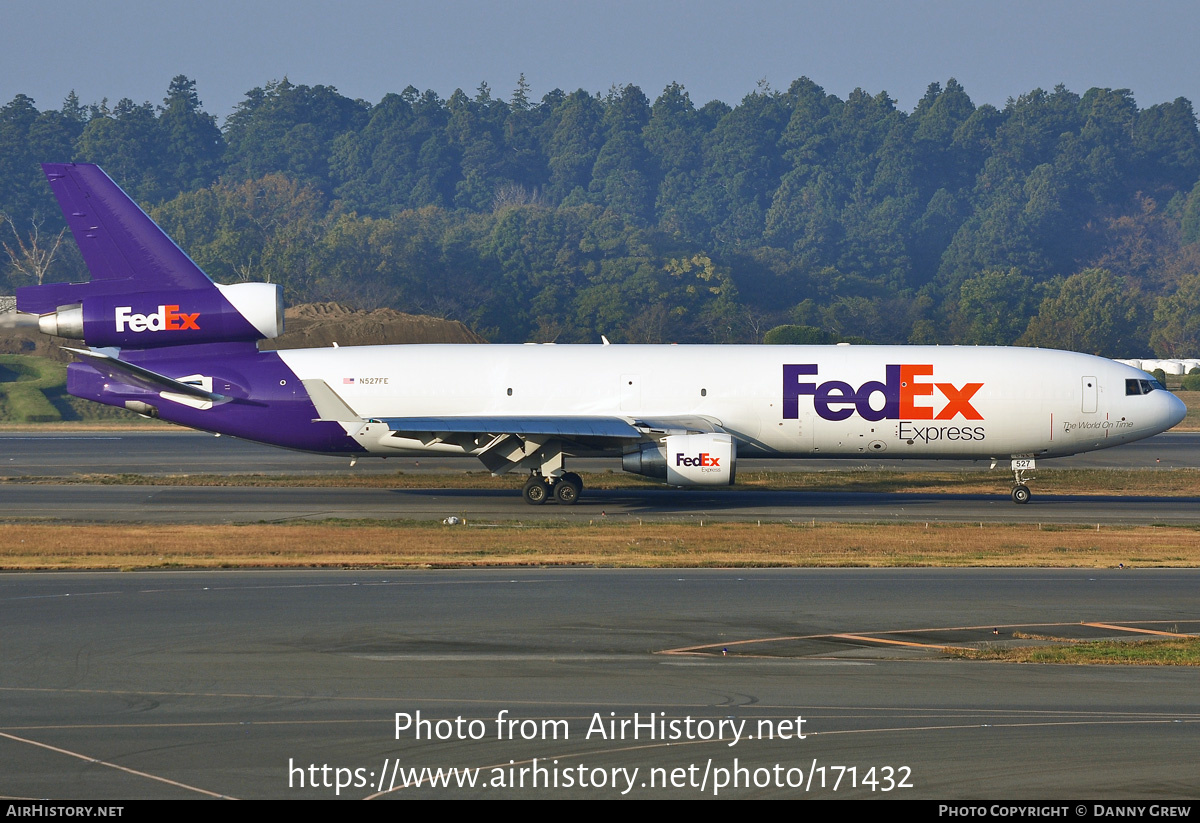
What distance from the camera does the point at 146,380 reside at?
35500 mm

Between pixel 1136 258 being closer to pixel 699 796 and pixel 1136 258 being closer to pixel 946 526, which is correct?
pixel 946 526

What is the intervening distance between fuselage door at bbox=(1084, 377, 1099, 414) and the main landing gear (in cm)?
1588

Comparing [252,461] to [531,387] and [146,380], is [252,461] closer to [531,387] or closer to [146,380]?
[146,380]

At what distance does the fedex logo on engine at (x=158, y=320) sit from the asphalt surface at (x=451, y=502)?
5.18m

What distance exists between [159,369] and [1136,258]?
18819 cm

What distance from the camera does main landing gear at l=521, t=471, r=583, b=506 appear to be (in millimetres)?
35562

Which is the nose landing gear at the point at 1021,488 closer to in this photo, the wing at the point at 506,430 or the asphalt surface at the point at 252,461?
the asphalt surface at the point at 252,461

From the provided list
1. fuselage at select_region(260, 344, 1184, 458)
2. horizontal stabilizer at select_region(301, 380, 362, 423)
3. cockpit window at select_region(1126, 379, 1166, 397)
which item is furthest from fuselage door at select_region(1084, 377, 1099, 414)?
horizontal stabilizer at select_region(301, 380, 362, 423)

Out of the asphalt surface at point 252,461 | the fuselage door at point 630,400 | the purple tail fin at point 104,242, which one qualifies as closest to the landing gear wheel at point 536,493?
the fuselage door at point 630,400

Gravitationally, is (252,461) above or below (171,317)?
below

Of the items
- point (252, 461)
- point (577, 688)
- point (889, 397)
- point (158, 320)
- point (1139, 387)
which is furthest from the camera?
point (252, 461)

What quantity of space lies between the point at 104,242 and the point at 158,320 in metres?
2.76

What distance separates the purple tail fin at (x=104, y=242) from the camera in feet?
115

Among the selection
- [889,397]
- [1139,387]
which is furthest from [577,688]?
[1139,387]
